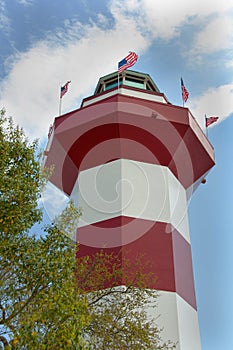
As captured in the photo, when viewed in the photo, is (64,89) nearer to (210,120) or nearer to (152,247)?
(210,120)

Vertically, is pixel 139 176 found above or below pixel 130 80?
below

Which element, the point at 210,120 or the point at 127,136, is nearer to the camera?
the point at 127,136

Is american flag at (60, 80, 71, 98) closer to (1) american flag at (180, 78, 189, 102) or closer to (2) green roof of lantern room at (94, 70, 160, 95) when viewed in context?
(2) green roof of lantern room at (94, 70, 160, 95)

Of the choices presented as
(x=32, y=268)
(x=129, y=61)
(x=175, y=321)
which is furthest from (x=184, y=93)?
(x=32, y=268)

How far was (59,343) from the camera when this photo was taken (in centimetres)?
529

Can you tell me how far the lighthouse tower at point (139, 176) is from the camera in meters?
13.3

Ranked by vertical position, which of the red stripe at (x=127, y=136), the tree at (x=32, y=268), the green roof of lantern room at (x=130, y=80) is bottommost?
the tree at (x=32, y=268)

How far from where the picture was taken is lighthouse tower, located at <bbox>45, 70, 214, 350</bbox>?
13297mm

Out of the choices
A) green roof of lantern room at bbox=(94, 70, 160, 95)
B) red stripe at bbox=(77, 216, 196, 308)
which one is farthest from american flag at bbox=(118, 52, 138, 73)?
red stripe at bbox=(77, 216, 196, 308)

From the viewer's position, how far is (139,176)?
14.6m

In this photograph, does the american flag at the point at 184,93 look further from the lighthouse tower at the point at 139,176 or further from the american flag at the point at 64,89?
the american flag at the point at 64,89

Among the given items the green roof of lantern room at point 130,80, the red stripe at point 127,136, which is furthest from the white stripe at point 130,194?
the green roof of lantern room at point 130,80

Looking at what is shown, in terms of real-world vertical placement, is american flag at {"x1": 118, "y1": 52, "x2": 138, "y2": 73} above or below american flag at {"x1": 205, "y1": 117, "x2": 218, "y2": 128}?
above

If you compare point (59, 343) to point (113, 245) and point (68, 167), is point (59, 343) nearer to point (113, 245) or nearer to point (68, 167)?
point (113, 245)
